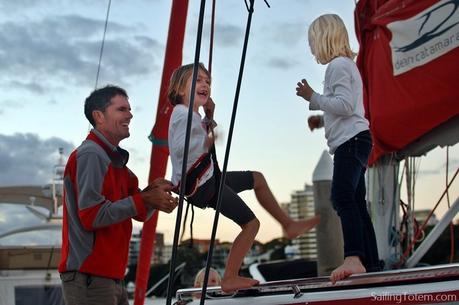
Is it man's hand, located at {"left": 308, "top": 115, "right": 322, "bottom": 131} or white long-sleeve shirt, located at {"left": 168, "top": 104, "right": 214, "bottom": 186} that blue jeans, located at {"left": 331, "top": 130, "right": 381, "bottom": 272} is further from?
man's hand, located at {"left": 308, "top": 115, "right": 322, "bottom": 131}

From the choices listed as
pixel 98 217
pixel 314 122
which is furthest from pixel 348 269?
pixel 314 122

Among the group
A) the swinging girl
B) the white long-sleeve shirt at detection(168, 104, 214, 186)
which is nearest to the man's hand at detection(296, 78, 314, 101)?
the swinging girl

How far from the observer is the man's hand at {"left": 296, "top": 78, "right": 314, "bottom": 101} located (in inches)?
150

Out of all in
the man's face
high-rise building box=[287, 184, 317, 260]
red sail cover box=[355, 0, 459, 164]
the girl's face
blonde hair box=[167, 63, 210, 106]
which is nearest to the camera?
the man's face

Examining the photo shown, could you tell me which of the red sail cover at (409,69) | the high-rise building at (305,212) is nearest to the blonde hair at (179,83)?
the red sail cover at (409,69)

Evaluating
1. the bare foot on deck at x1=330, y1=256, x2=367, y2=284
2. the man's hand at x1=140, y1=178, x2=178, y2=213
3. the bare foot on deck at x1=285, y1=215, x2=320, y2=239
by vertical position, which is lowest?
the bare foot on deck at x1=330, y1=256, x2=367, y2=284

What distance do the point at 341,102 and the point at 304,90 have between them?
0.20 meters

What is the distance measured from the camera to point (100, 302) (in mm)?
3023

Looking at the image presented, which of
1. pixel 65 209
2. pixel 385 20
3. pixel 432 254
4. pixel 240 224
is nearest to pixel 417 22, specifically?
pixel 385 20

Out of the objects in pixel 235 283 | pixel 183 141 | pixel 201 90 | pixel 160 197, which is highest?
pixel 201 90

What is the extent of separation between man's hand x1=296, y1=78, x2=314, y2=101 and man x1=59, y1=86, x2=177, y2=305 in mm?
1015

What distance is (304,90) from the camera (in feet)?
12.6

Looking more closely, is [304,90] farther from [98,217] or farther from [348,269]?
[98,217]

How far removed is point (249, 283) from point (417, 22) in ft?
10.1
